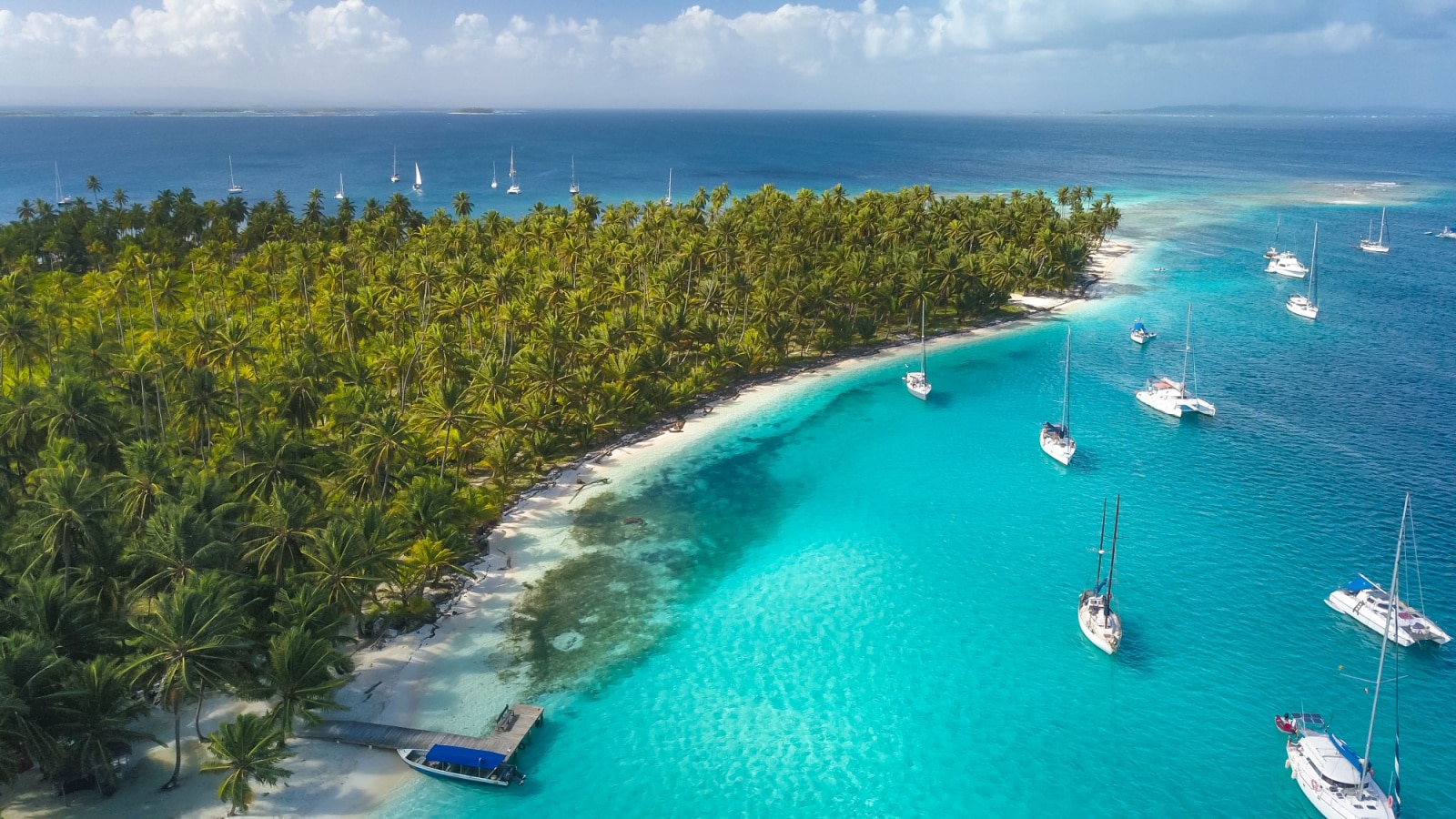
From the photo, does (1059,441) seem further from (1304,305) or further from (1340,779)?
(1304,305)

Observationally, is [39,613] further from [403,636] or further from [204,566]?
[403,636]


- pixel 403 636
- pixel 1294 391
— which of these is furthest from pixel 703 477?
pixel 1294 391

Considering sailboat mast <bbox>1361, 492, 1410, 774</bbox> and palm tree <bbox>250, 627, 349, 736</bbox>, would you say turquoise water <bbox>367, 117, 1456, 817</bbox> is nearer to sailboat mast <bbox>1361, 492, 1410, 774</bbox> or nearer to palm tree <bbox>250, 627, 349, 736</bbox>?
sailboat mast <bbox>1361, 492, 1410, 774</bbox>

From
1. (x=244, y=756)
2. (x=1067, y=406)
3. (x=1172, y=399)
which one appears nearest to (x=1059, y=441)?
(x=1067, y=406)

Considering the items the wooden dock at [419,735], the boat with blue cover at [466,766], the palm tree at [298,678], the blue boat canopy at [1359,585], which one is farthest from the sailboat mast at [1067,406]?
the palm tree at [298,678]

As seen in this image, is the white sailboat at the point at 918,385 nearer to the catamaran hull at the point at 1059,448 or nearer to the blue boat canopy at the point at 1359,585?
the catamaran hull at the point at 1059,448
